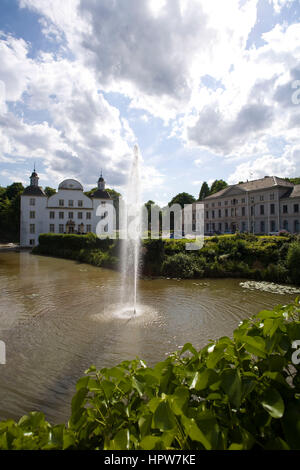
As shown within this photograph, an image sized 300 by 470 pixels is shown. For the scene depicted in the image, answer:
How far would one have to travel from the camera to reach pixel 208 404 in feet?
4.56

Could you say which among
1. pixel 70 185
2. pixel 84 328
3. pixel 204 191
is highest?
pixel 204 191

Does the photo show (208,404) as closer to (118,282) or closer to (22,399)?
(22,399)

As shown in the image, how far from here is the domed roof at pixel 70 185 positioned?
4867cm

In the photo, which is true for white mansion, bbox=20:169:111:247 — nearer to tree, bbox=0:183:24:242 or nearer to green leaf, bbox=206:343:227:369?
tree, bbox=0:183:24:242

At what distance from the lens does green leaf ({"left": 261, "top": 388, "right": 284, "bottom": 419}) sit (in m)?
1.10

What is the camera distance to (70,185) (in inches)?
1924

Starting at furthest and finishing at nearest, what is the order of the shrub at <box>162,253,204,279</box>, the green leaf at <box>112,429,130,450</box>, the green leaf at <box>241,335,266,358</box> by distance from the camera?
the shrub at <box>162,253,204,279</box>, the green leaf at <box>241,335,266,358</box>, the green leaf at <box>112,429,130,450</box>

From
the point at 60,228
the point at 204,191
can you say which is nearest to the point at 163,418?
the point at 60,228

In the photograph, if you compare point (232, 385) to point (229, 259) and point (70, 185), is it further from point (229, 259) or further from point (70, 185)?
point (70, 185)

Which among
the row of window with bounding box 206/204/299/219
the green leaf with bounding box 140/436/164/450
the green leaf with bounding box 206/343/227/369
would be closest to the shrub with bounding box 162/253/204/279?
the green leaf with bounding box 206/343/227/369

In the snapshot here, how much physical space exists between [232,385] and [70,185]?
51456mm
